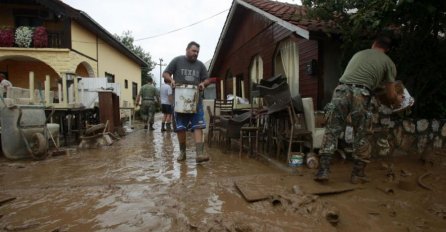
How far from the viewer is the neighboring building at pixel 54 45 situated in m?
12.7

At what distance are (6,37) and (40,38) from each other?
137cm

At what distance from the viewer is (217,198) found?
3.08 metres

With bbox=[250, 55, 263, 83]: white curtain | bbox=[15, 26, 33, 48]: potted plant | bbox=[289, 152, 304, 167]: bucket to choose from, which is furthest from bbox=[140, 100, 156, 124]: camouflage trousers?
bbox=[289, 152, 304, 167]: bucket

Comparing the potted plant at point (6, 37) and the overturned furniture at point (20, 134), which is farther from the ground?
the potted plant at point (6, 37)

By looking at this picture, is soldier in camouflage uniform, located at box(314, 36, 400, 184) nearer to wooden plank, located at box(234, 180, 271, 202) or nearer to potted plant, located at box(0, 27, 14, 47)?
wooden plank, located at box(234, 180, 271, 202)

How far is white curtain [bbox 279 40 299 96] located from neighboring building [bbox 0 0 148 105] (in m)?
7.64

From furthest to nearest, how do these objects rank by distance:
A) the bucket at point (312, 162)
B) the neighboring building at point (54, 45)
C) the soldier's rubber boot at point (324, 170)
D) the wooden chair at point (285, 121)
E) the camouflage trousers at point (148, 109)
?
1. the neighboring building at point (54, 45)
2. the camouflage trousers at point (148, 109)
3. the wooden chair at point (285, 121)
4. the bucket at point (312, 162)
5. the soldier's rubber boot at point (324, 170)

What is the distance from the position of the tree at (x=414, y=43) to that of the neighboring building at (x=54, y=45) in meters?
9.49

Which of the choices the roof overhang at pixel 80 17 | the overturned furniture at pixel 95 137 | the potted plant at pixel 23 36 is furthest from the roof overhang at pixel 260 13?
the potted plant at pixel 23 36

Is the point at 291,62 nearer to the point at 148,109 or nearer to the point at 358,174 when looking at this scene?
the point at 358,174

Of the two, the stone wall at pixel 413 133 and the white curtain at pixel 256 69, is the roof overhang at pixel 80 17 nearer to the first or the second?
the white curtain at pixel 256 69

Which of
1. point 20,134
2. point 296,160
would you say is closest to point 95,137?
point 20,134

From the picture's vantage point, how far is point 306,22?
588 centimetres

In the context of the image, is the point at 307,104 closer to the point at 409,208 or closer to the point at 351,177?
the point at 351,177
